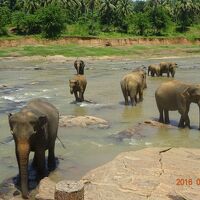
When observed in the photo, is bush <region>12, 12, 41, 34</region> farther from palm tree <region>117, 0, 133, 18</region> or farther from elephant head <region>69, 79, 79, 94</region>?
elephant head <region>69, 79, 79, 94</region>

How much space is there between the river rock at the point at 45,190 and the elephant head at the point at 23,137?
28cm

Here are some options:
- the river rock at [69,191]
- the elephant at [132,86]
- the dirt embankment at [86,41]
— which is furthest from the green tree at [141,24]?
the river rock at [69,191]

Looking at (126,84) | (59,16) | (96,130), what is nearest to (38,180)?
(96,130)

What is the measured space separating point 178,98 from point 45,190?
6.66 meters

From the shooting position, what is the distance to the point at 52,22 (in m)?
58.0

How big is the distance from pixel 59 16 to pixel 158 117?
45803 mm

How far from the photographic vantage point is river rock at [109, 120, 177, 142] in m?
12.1

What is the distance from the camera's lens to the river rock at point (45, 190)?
7.12m

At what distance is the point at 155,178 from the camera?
7820 millimetres

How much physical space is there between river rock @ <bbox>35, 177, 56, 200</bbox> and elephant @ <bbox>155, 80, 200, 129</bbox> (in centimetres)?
609

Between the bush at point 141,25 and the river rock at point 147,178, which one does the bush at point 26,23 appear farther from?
the river rock at point 147,178

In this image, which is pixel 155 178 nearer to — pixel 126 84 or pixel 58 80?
pixel 126 84

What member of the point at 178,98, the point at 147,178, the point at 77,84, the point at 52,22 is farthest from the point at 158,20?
the point at 147,178

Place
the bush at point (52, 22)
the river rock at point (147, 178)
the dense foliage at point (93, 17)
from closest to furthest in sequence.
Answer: the river rock at point (147, 178) < the bush at point (52, 22) < the dense foliage at point (93, 17)
